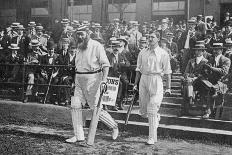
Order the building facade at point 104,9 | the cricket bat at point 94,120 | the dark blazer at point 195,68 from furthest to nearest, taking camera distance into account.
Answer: the building facade at point 104,9, the dark blazer at point 195,68, the cricket bat at point 94,120

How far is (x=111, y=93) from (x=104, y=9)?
43.8 feet

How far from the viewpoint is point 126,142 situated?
6.68 m

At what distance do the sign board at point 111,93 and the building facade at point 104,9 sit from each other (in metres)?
10.4

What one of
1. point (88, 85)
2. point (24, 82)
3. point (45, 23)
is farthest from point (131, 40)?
point (45, 23)

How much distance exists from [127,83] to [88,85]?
2.39 meters

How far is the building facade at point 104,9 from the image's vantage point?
17.7 meters

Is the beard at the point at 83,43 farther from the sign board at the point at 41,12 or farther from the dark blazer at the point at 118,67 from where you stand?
the sign board at the point at 41,12

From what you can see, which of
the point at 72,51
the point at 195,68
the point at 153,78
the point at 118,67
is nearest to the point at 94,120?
the point at 153,78

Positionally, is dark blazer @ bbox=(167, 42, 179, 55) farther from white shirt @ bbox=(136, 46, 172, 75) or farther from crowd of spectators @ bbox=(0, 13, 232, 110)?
white shirt @ bbox=(136, 46, 172, 75)

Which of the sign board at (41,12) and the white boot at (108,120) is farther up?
the sign board at (41,12)

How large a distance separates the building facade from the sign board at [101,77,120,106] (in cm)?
1045

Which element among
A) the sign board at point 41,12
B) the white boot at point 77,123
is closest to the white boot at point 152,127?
the white boot at point 77,123

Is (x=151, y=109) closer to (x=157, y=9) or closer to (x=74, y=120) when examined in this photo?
(x=74, y=120)

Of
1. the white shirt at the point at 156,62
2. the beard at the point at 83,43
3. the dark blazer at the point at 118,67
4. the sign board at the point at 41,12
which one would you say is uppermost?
the sign board at the point at 41,12
